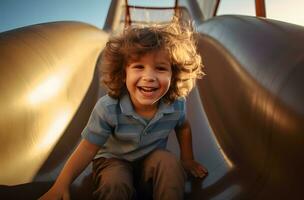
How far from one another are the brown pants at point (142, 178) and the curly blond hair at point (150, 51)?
0.20m

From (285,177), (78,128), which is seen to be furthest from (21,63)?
(285,177)

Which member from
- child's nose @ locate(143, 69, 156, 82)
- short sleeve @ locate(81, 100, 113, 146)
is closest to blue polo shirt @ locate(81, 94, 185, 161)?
short sleeve @ locate(81, 100, 113, 146)

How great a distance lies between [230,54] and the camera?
1.35m

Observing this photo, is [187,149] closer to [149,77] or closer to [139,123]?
[139,123]

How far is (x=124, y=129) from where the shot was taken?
37.4 inches

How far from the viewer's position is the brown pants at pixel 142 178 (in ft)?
2.68

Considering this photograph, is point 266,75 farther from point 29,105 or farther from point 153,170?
point 29,105

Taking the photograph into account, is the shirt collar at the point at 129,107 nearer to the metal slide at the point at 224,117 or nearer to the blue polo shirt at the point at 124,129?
the blue polo shirt at the point at 124,129

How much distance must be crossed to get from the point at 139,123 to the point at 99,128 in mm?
114

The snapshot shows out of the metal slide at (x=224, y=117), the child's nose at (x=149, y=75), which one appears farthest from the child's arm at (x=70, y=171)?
the child's nose at (x=149, y=75)

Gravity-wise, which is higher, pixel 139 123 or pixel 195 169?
pixel 139 123

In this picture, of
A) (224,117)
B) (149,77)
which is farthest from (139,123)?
(224,117)

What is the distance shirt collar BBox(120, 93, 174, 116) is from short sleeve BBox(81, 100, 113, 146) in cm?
5

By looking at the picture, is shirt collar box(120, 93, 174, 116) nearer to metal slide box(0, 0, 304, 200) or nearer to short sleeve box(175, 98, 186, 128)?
short sleeve box(175, 98, 186, 128)
